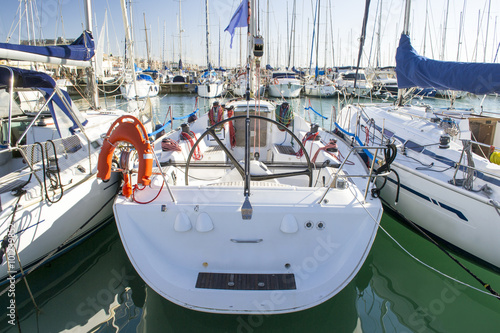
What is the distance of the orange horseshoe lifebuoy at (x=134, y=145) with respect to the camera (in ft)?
10.2

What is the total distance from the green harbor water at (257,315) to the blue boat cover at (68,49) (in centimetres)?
272

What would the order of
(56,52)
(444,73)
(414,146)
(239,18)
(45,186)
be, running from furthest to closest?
(414,146)
(239,18)
(444,73)
(56,52)
(45,186)

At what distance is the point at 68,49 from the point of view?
4.64 meters

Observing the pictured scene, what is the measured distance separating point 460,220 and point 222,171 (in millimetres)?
3391

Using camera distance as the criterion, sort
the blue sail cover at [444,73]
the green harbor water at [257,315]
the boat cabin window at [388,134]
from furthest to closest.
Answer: the boat cabin window at [388,134] → the blue sail cover at [444,73] → the green harbor water at [257,315]

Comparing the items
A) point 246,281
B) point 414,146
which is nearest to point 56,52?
point 246,281

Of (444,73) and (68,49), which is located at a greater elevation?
(68,49)

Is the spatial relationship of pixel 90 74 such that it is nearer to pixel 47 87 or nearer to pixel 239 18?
pixel 47 87

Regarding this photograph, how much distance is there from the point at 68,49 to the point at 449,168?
20.4 feet

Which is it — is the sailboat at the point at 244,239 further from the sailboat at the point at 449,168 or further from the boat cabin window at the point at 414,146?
the boat cabin window at the point at 414,146

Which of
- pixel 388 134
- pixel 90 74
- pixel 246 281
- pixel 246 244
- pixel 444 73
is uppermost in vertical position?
pixel 90 74

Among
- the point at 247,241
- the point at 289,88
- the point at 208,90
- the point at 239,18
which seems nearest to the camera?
the point at 247,241

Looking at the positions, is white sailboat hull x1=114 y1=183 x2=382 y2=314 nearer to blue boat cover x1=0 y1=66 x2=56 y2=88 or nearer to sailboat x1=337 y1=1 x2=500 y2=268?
sailboat x1=337 y1=1 x2=500 y2=268

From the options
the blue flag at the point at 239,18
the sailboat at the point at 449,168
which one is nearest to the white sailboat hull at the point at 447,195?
the sailboat at the point at 449,168
